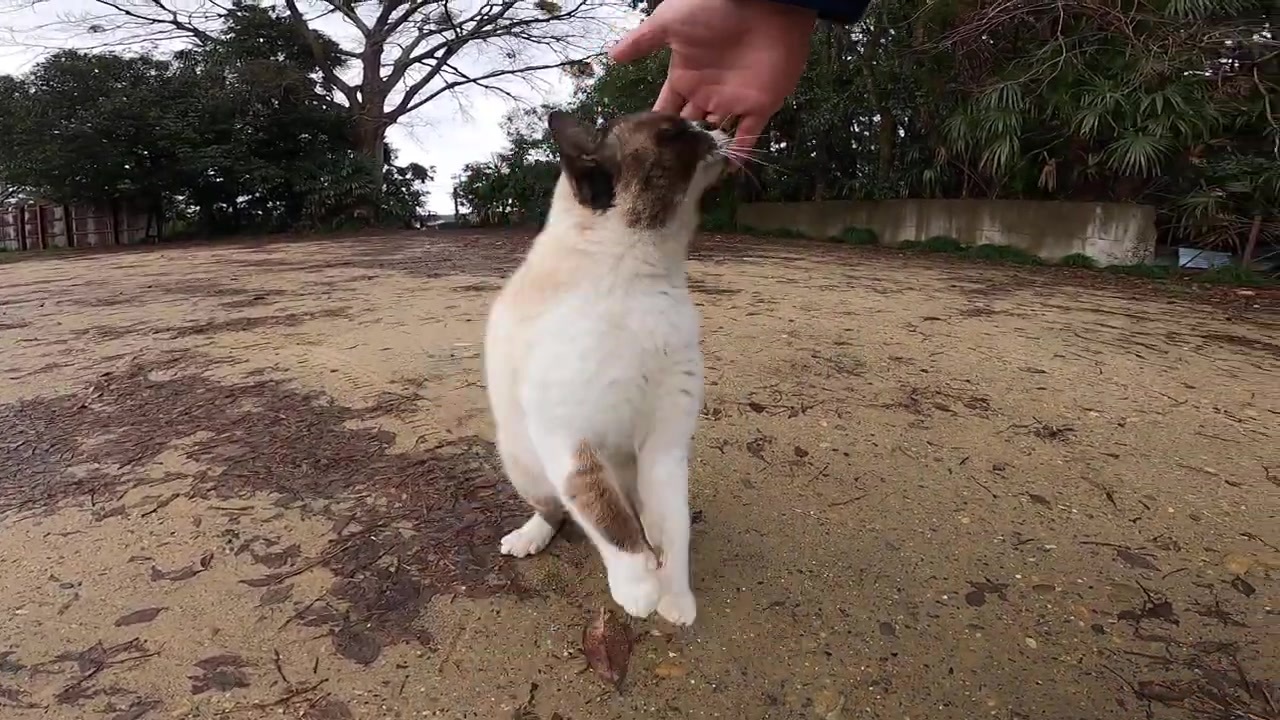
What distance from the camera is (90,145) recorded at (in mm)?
12875

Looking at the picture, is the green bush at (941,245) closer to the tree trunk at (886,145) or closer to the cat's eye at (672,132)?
the tree trunk at (886,145)

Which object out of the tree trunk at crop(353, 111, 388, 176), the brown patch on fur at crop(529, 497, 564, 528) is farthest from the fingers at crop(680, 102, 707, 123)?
the tree trunk at crop(353, 111, 388, 176)

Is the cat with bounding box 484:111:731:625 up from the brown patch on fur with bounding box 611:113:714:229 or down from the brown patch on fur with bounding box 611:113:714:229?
down

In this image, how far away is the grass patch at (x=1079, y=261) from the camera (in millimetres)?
8875

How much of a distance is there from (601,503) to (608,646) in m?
0.32

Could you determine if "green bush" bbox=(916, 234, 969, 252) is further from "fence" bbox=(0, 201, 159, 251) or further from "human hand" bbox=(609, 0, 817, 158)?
"fence" bbox=(0, 201, 159, 251)

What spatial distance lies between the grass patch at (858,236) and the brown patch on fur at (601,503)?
36.6 feet

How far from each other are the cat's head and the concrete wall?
Result: 9.30 meters

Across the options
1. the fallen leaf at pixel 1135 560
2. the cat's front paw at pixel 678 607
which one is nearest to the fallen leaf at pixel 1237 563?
the fallen leaf at pixel 1135 560

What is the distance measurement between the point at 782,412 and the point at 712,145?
1.47m

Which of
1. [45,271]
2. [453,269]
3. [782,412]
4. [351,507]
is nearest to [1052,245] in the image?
[453,269]

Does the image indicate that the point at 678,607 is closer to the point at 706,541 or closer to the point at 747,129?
the point at 706,541

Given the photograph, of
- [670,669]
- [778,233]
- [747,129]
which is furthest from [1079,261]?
[670,669]

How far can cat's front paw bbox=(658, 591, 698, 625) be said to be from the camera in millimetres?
1505
